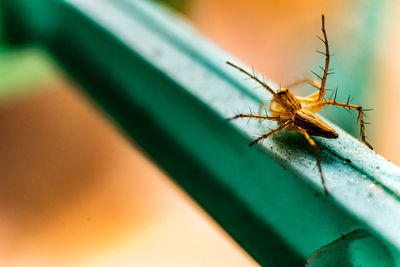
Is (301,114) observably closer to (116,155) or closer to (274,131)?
(274,131)

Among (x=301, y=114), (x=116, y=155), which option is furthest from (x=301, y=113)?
(x=116, y=155)

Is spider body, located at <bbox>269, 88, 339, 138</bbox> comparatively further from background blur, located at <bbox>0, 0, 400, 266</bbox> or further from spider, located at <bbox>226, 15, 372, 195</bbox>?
background blur, located at <bbox>0, 0, 400, 266</bbox>

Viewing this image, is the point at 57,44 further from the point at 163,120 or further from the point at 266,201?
the point at 266,201

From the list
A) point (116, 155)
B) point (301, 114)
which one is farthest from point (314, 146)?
point (116, 155)

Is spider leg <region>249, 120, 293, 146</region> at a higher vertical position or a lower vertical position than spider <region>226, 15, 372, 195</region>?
lower

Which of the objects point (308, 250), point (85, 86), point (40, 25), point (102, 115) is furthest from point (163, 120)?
point (40, 25)

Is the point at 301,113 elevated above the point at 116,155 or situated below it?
above

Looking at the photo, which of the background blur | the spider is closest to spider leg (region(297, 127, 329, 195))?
the spider

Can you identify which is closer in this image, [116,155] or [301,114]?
[301,114]
